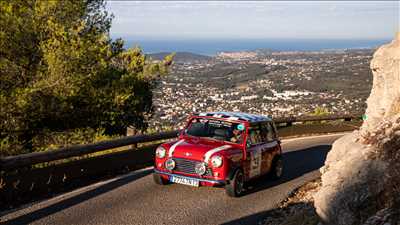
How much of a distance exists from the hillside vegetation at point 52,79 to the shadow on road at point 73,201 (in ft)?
19.2

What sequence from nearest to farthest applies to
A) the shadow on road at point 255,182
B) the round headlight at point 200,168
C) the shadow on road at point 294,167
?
1. the shadow on road at point 255,182
2. the shadow on road at point 294,167
3. the round headlight at point 200,168

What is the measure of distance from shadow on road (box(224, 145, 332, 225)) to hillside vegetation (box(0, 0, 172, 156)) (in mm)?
6946

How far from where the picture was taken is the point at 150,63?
79.4 feet

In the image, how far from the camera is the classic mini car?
33.3 ft

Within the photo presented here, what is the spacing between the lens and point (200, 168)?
10164 mm

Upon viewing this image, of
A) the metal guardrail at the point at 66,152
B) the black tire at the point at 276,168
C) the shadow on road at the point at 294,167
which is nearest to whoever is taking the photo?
the shadow on road at the point at 294,167

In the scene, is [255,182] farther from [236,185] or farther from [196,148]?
[196,148]

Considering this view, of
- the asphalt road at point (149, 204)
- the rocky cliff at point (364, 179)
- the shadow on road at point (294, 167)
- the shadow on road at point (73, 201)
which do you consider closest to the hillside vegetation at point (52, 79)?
the shadow on road at point (73, 201)

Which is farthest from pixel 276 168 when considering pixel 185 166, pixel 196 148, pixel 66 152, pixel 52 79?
pixel 52 79

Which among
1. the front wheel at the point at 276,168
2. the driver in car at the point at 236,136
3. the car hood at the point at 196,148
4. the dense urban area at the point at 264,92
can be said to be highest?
the driver in car at the point at 236,136

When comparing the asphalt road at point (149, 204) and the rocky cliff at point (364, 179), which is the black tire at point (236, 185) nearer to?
the asphalt road at point (149, 204)

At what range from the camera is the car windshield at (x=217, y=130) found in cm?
1110

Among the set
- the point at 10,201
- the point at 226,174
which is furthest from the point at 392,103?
the point at 10,201

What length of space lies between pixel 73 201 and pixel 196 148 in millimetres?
2646
